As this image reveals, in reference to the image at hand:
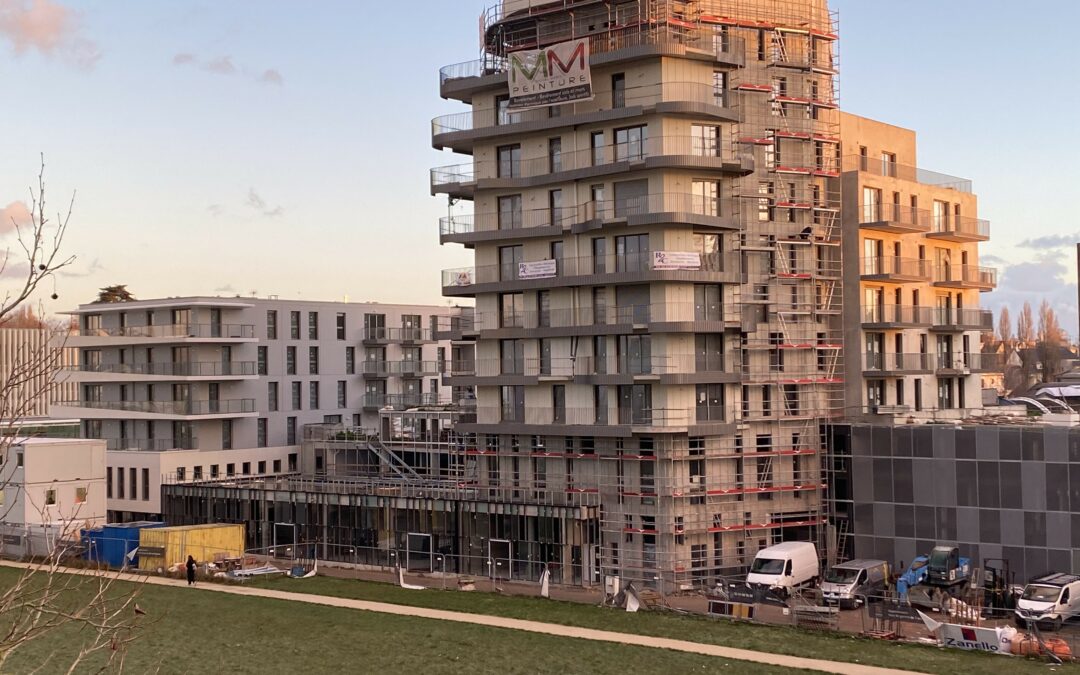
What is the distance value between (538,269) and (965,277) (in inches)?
1054

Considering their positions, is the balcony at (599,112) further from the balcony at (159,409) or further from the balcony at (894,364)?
the balcony at (159,409)

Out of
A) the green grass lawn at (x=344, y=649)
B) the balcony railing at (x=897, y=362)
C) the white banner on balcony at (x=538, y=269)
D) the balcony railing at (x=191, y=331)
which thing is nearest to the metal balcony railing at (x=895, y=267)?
the balcony railing at (x=897, y=362)

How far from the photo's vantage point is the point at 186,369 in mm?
82812

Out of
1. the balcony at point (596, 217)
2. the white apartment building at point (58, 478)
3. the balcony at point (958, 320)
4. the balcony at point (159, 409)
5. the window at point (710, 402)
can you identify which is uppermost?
the balcony at point (596, 217)

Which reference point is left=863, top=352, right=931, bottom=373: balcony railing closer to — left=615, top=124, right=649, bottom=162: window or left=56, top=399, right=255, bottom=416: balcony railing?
left=615, top=124, right=649, bottom=162: window

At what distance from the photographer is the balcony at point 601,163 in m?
57.3

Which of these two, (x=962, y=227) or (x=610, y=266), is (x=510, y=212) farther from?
(x=962, y=227)

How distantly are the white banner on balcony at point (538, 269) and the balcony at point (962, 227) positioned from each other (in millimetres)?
23426

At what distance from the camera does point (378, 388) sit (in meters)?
96.6

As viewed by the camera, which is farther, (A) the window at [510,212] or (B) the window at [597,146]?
(A) the window at [510,212]

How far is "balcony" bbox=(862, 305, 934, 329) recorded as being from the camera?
6439 cm

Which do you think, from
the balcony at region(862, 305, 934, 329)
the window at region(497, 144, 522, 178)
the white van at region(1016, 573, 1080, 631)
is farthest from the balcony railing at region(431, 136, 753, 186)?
the white van at region(1016, 573, 1080, 631)

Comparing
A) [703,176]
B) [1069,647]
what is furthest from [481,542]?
[1069,647]

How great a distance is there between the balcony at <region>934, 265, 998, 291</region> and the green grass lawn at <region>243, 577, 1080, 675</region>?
102 ft
